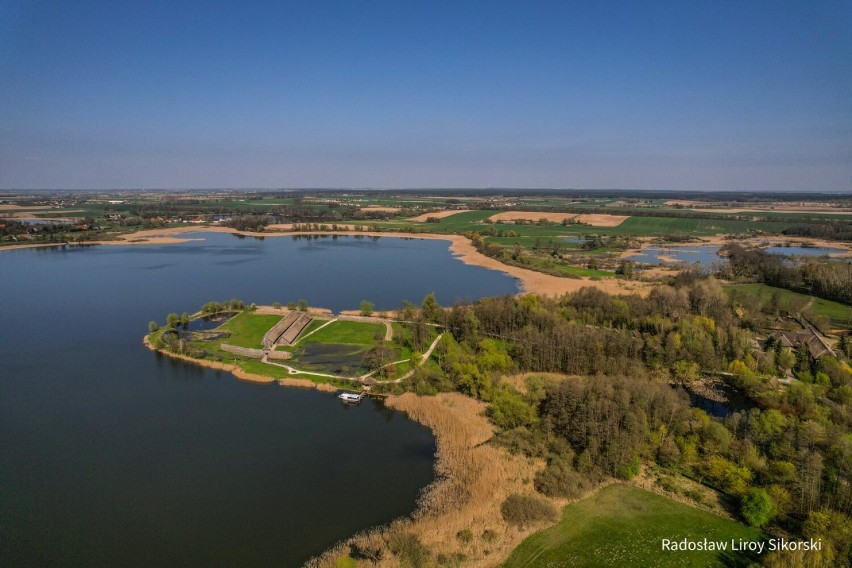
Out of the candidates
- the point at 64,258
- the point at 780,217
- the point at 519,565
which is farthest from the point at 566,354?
the point at 780,217

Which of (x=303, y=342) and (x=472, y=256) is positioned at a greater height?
(x=472, y=256)

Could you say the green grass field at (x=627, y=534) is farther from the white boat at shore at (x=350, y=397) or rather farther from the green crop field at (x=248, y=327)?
the green crop field at (x=248, y=327)

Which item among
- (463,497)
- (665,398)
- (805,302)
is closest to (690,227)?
(805,302)

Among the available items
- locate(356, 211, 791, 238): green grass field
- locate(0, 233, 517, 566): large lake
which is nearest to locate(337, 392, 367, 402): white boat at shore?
locate(0, 233, 517, 566): large lake

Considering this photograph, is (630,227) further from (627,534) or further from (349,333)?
(627,534)

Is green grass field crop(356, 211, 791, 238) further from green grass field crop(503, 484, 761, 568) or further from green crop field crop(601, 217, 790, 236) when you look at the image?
green grass field crop(503, 484, 761, 568)
